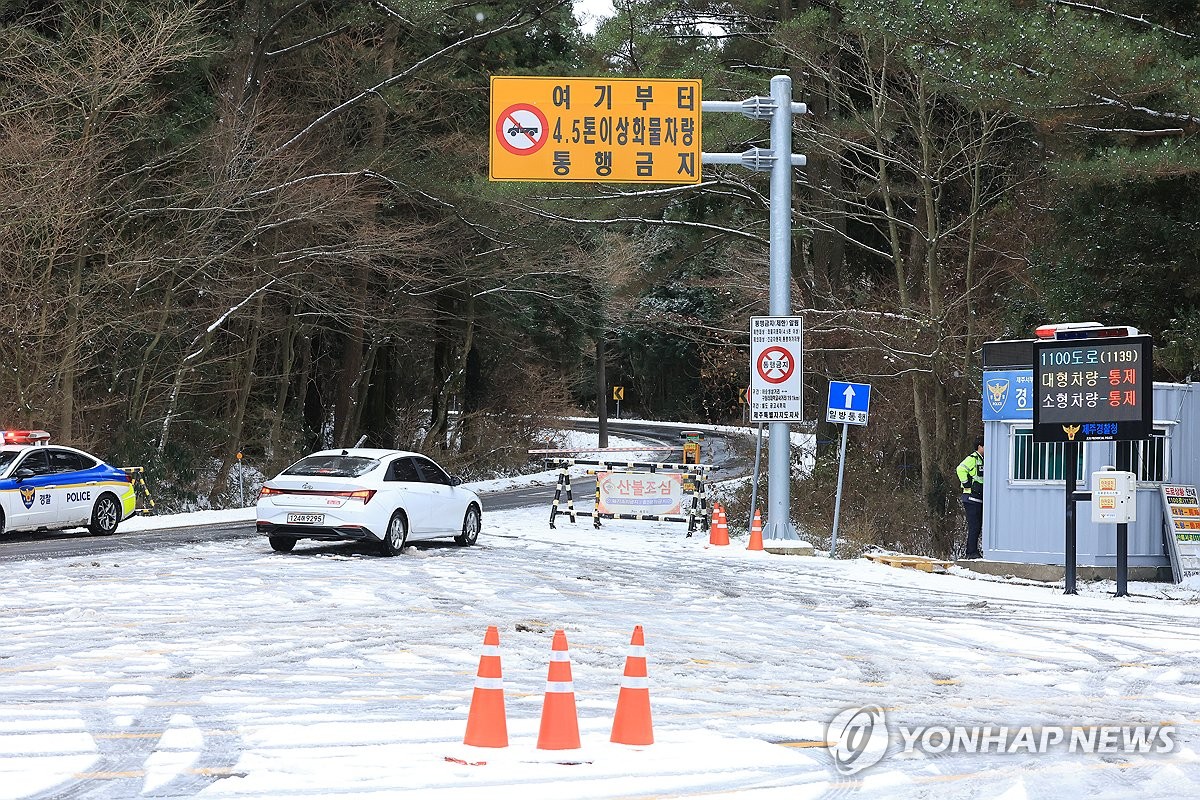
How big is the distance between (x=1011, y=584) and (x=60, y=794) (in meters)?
14.7

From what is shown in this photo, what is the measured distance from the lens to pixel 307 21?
118ft

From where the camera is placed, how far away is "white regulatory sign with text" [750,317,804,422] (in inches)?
934

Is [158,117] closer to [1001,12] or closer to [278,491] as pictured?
[278,491]

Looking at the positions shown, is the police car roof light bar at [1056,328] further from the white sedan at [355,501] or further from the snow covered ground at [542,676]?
the white sedan at [355,501]

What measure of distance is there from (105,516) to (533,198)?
430 inches

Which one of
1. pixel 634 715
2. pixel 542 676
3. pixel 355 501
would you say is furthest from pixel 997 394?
pixel 634 715

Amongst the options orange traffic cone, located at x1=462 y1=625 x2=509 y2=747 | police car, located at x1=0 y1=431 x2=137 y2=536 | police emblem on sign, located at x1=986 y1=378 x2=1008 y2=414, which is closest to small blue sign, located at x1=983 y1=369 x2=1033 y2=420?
police emblem on sign, located at x1=986 y1=378 x2=1008 y2=414

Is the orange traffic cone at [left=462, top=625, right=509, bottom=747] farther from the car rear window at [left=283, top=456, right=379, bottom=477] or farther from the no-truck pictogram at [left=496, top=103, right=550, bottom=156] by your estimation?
the no-truck pictogram at [left=496, top=103, right=550, bottom=156]

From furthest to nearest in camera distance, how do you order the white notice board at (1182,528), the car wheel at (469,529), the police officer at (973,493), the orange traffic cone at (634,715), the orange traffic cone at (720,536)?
the orange traffic cone at (720,536), the car wheel at (469,529), the police officer at (973,493), the white notice board at (1182,528), the orange traffic cone at (634,715)

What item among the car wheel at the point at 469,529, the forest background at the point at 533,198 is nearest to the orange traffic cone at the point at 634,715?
the forest background at the point at 533,198

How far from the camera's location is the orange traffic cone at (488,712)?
7.65 m

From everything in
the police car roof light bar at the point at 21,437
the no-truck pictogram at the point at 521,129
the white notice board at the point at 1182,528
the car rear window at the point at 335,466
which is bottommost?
the white notice board at the point at 1182,528

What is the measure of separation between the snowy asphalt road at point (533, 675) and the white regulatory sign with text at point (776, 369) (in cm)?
449

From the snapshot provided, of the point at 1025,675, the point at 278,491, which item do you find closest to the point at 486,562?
the point at 278,491
